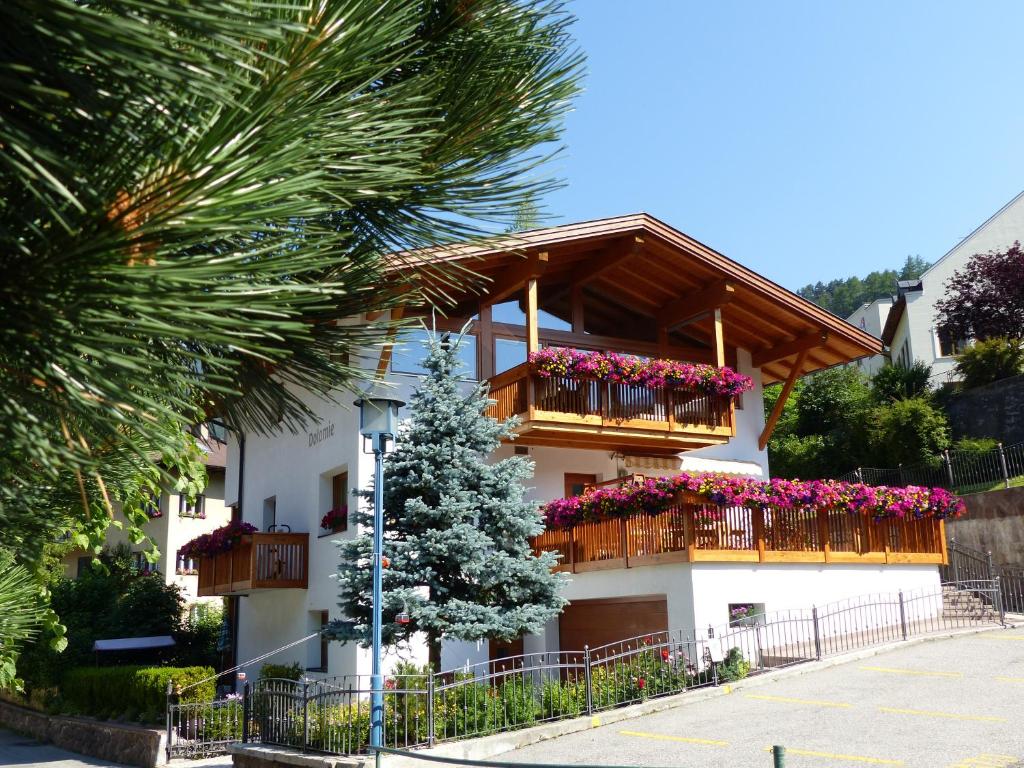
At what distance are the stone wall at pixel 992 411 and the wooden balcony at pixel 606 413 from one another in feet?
51.5

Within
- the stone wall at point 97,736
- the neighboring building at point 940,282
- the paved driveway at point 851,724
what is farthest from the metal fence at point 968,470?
the stone wall at point 97,736

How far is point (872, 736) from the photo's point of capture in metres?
11.2

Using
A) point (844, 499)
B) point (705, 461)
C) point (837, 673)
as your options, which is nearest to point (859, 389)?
point (705, 461)

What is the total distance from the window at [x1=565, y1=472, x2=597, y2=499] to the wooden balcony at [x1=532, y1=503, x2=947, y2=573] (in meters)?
1.84

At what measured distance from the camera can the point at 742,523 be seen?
1700 cm

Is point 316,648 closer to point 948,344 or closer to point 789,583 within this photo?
point 789,583

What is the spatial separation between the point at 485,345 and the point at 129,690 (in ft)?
34.7

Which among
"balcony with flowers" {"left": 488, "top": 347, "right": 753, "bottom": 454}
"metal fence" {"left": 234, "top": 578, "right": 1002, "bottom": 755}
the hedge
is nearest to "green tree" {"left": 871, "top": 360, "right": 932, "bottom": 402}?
"balcony with flowers" {"left": 488, "top": 347, "right": 753, "bottom": 454}

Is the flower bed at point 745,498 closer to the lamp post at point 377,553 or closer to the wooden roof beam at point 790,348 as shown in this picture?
the wooden roof beam at point 790,348

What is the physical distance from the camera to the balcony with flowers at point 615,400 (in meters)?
18.6

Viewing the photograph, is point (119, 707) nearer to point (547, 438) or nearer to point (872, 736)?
point (547, 438)

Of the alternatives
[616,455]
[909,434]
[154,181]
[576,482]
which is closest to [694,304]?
[616,455]

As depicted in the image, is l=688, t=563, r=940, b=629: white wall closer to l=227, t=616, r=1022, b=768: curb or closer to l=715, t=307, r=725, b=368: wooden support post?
l=227, t=616, r=1022, b=768: curb

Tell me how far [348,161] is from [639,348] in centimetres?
2019
